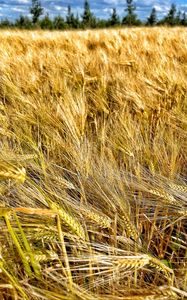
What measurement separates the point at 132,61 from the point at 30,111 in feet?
4.95

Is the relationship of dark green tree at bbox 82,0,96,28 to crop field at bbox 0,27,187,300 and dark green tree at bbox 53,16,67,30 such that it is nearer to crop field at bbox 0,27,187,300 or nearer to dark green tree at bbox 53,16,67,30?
dark green tree at bbox 53,16,67,30

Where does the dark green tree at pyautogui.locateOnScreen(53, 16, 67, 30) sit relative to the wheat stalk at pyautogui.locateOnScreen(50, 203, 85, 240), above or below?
above

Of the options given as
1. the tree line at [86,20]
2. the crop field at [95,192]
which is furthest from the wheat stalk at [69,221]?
the tree line at [86,20]

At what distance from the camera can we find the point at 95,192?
1.17 m

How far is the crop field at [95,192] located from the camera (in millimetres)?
813

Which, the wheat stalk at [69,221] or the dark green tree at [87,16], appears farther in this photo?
the dark green tree at [87,16]

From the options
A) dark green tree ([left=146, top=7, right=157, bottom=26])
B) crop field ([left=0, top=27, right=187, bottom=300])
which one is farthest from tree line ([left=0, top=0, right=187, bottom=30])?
crop field ([left=0, top=27, right=187, bottom=300])

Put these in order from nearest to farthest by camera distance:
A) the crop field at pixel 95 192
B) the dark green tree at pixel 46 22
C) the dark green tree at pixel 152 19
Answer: the crop field at pixel 95 192
the dark green tree at pixel 46 22
the dark green tree at pixel 152 19

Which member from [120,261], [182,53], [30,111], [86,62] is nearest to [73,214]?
[120,261]

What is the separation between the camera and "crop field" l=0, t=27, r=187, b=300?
2.67 feet

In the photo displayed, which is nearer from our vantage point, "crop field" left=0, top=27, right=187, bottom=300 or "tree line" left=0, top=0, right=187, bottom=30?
"crop field" left=0, top=27, right=187, bottom=300

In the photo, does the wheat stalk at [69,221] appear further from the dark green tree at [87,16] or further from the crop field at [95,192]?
the dark green tree at [87,16]

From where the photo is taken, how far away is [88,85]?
2.76m

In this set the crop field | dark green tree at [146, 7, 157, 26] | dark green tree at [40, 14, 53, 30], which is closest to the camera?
the crop field
